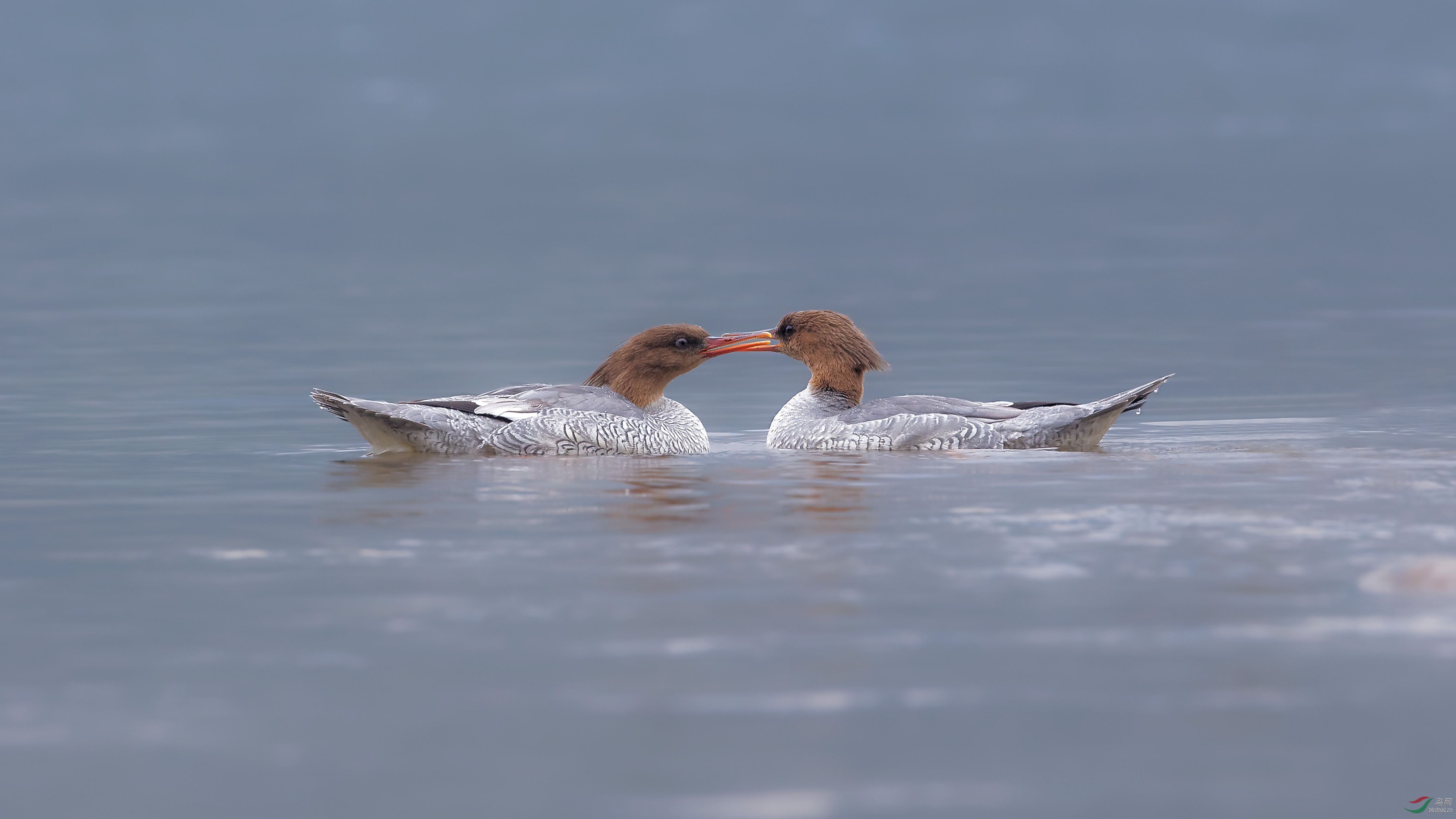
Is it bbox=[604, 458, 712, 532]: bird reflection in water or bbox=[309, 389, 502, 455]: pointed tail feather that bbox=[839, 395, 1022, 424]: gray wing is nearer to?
bbox=[604, 458, 712, 532]: bird reflection in water

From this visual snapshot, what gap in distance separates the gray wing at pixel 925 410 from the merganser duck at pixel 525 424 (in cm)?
137

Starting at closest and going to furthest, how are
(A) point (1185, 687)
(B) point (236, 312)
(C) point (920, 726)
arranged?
(C) point (920, 726) < (A) point (1185, 687) < (B) point (236, 312)

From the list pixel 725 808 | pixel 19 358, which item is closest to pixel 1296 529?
pixel 725 808

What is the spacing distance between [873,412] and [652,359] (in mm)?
1982

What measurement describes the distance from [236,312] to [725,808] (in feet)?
138

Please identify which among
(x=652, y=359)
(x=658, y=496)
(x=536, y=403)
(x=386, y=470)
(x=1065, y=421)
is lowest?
(x=658, y=496)

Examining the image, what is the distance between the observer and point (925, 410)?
1261 cm

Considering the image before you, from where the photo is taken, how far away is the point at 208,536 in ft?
27.5

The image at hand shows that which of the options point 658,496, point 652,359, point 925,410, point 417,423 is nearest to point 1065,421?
point 925,410

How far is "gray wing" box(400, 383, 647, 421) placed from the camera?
488 inches

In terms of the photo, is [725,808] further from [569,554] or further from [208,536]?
[208,536]

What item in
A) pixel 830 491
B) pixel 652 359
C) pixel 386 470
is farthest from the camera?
pixel 652 359

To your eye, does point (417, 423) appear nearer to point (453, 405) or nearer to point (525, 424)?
point (453, 405)

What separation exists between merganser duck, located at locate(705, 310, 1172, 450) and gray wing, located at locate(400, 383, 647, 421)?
110 centimetres
